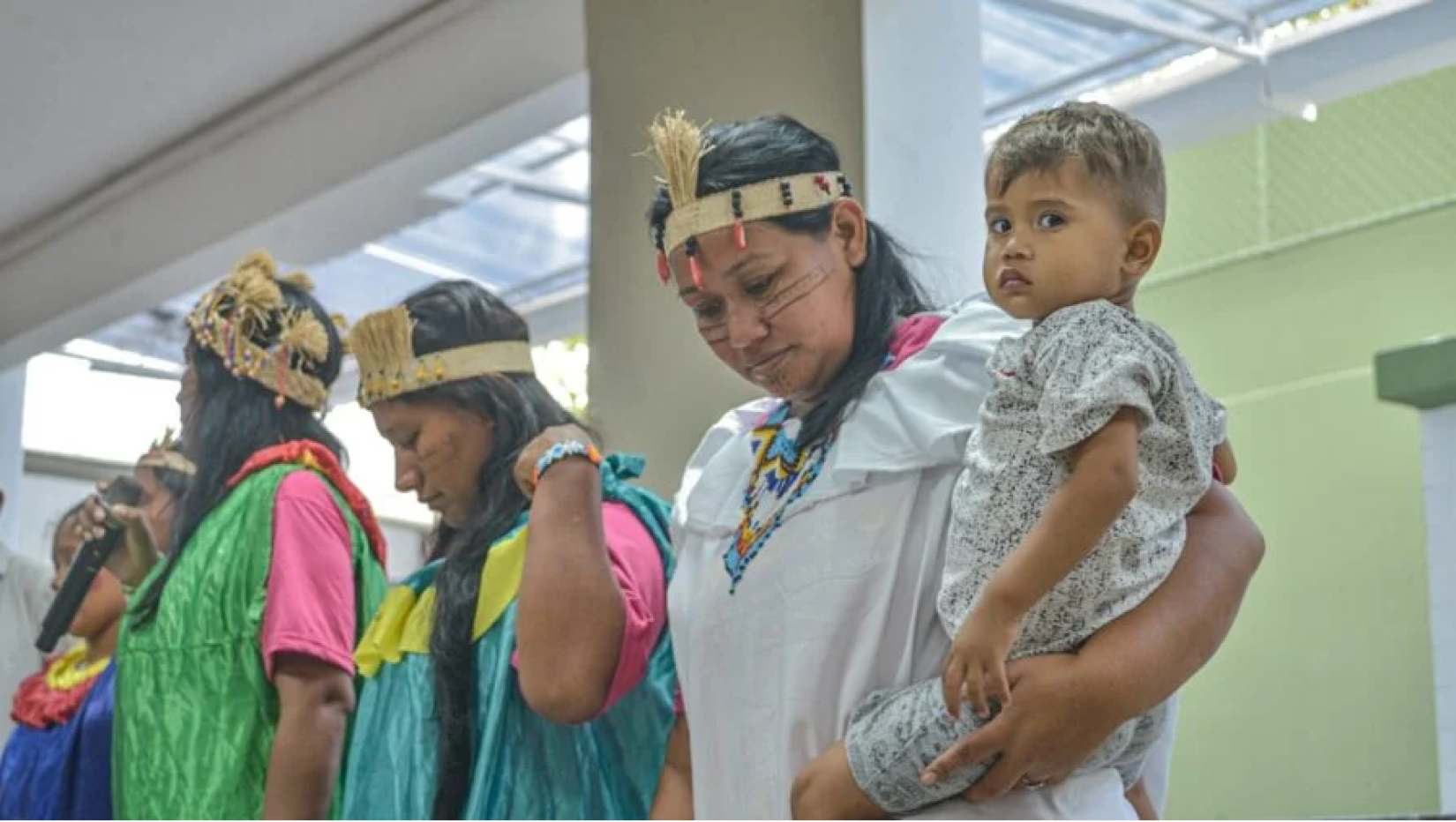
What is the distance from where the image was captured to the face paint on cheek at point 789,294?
187cm

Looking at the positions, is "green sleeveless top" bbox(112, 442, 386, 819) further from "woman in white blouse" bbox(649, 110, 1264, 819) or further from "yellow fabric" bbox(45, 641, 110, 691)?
"yellow fabric" bbox(45, 641, 110, 691)

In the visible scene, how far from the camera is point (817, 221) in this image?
75.2 inches

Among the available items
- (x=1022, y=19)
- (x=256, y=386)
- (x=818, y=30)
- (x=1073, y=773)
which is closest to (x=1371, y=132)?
(x=1022, y=19)

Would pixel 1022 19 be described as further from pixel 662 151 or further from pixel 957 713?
pixel 957 713

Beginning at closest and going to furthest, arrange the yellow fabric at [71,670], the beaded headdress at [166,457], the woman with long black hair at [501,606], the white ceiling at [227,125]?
the woman with long black hair at [501,606] → the beaded headdress at [166,457] → the yellow fabric at [71,670] → the white ceiling at [227,125]

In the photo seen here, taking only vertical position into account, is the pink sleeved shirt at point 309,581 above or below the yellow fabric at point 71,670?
above

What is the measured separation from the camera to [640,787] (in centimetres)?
217

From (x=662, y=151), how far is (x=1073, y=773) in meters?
0.68

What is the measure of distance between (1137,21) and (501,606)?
88.3 inches

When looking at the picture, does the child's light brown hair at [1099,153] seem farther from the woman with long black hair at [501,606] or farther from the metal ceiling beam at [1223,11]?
the metal ceiling beam at [1223,11]

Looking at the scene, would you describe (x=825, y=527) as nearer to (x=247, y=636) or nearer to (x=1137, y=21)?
(x=247, y=636)

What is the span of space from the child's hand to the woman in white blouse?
3cm

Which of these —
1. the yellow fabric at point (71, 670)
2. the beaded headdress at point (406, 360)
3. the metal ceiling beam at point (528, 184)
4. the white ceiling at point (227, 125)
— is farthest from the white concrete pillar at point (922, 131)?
the metal ceiling beam at point (528, 184)

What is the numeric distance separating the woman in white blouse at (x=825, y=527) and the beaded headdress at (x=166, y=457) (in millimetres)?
1290
